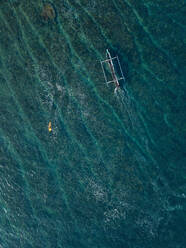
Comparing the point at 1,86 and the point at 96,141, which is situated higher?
the point at 1,86

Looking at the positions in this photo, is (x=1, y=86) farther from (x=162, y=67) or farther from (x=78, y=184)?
(x=162, y=67)

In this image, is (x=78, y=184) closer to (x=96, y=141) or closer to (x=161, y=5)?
(x=96, y=141)

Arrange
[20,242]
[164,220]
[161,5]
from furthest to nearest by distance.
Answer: [20,242], [164,220], [161,5]

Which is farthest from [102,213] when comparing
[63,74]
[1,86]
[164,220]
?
[1,86]

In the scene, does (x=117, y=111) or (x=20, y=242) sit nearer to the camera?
(x=117, y=111)

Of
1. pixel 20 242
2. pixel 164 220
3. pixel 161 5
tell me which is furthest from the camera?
pixel 20 242

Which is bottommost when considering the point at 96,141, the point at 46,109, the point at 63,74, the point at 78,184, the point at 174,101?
Result: the point at 78,184
